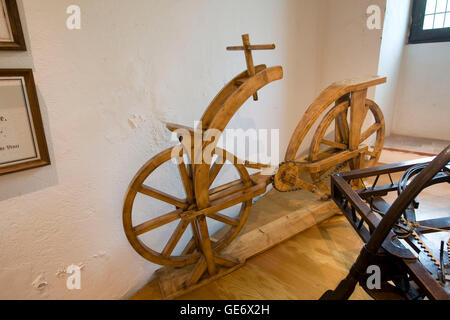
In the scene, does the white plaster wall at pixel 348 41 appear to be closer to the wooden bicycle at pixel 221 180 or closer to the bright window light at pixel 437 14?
the wooden bicycle at pixel 221 180

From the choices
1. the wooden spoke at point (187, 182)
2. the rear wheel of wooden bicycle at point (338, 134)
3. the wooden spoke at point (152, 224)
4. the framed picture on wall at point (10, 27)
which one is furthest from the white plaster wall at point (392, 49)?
the framed picture on wall at point (10, 27)

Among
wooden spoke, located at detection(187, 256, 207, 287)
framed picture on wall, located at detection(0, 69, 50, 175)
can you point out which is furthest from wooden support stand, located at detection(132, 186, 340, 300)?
framed picture on wall, located at detection(0, 69, 50, 175)

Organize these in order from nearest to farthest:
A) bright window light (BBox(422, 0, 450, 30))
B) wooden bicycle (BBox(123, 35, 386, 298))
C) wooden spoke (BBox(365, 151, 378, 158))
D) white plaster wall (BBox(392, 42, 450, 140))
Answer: wooden bicycle (BBox(123, 35, 386, 298))
wooden spoke (BBox(365, 151, 378, 158))
bright window light (BBox(422, 0, 450, 30))
white plaster wall (BBox(392, 42, 450, 140))

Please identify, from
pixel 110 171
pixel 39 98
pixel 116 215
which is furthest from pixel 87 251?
pixel 39 98

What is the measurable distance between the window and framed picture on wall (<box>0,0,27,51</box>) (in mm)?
2960

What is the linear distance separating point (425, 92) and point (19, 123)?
3.13m

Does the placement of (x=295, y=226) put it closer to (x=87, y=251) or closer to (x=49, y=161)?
(x=87, y=251)

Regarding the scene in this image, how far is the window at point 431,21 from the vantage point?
2459 millimetres

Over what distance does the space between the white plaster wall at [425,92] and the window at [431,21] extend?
0.07 meters

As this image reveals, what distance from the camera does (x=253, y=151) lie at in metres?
2.08

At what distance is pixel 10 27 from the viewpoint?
91 centimetres

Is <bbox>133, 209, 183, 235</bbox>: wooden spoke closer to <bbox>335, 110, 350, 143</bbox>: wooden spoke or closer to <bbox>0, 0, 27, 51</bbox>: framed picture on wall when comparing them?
<bbox>0, 0, 27, 51</bbox>: framed picture on wall

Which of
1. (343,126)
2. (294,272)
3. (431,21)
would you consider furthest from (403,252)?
(431,21)

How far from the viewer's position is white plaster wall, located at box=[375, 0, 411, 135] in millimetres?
2248
